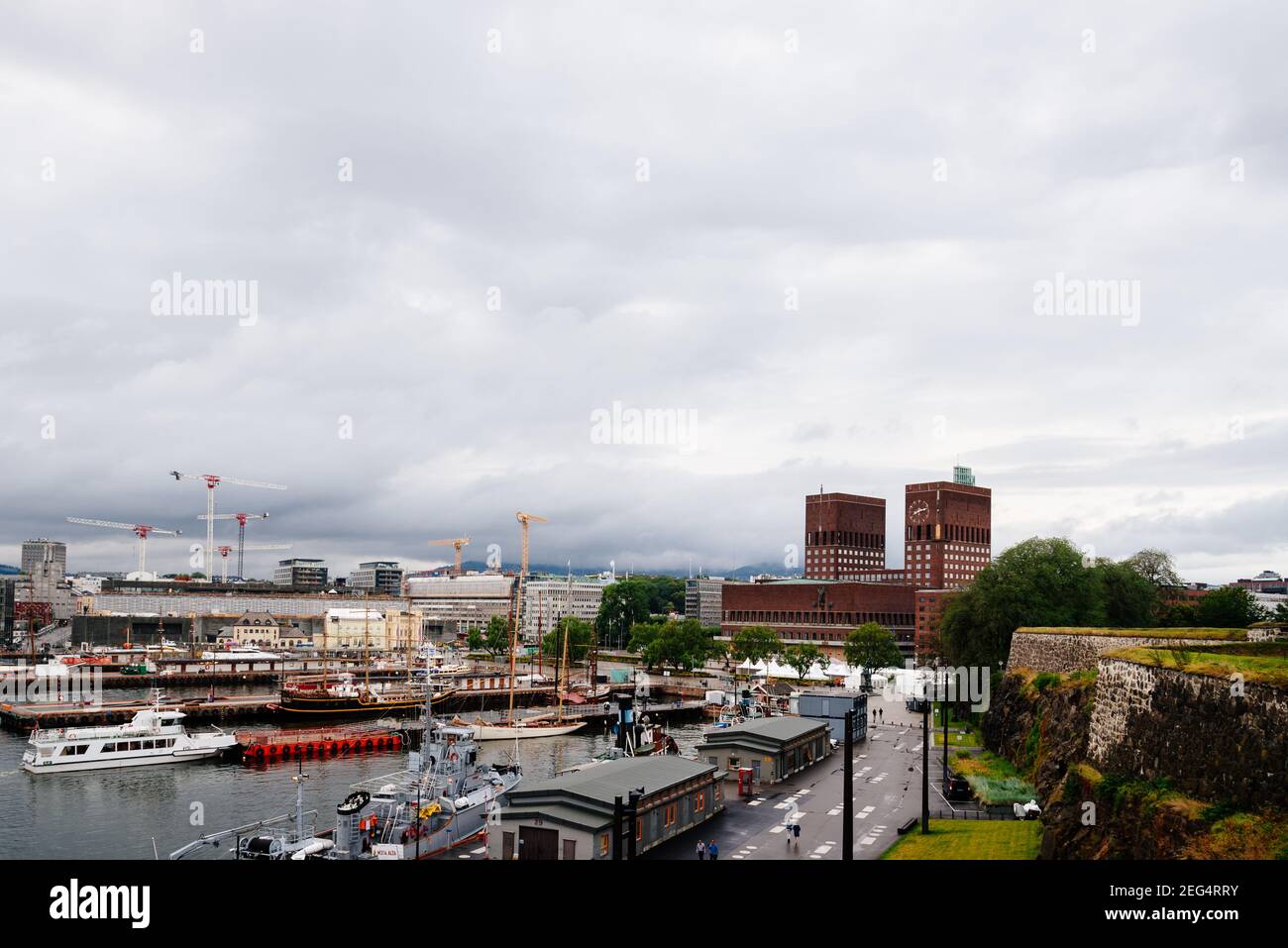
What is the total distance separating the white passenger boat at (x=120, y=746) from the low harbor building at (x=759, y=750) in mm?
41235

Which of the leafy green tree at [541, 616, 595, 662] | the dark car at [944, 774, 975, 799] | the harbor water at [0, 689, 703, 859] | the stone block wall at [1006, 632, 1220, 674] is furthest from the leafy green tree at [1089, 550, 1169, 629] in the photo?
the leafy green tree at [541, 616, 595, 662]

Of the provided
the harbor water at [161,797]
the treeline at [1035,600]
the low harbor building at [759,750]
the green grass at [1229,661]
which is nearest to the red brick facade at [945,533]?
the treeline at [1035,600]

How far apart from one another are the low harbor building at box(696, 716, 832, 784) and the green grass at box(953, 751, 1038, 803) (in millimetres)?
7979

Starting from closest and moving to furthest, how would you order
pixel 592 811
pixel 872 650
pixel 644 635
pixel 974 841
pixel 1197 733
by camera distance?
1. pixel 1197 733
2. pixel 592 811
3. pixel 974 841
4. pixel 872 650
5. pixel 644 635

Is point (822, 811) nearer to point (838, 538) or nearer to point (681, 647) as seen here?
point (681, 647)

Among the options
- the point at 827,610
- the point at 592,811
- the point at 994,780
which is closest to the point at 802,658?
the point at 827,610

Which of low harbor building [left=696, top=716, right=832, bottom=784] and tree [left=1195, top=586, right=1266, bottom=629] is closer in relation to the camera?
low harbor building [left=696, top=716, right=832, bottom=784]

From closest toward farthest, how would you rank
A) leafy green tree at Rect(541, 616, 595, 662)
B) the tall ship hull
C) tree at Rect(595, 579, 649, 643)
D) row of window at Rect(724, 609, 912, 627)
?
the tall ship hull < leafy green tree at Rect(541, 616, 595, 662) < row of window at Rect(724, 609, 912, 627) < tree at Rect(595, 579, 649, 643)

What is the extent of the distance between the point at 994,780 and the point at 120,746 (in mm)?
58089

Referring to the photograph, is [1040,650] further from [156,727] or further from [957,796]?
[156,727]

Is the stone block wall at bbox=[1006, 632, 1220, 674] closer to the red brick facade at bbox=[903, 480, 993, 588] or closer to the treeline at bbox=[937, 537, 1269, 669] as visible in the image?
the treeline at bbox=[937, 537, 1269, 669]

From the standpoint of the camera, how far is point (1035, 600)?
70562mm

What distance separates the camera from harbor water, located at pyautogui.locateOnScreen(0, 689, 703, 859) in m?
43.7
